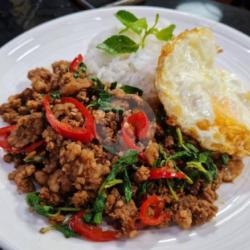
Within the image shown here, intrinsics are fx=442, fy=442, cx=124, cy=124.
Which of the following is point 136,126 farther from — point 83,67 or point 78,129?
point 83,67

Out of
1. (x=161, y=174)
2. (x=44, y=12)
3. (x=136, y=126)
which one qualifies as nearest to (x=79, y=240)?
(x=161, y=174)

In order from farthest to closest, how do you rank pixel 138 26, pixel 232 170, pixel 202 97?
pixel 138 26 < pixel 232 170 < pixel 202 97

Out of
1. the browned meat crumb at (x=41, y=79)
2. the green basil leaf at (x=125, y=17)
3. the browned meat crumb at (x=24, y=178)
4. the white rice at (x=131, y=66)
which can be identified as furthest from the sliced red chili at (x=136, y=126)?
the green basil leaf at (x=125, y=17)

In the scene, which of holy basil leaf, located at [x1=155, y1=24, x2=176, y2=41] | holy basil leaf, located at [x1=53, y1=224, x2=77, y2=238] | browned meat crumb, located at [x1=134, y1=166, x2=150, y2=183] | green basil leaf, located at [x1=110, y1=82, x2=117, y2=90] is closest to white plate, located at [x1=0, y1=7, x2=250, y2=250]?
holy basil leaf, located at [x1=53, y1=224, x2=77, y2=238]

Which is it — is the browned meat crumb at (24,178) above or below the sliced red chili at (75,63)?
below

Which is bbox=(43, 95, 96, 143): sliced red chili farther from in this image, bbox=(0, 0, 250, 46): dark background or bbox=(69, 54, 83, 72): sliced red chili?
bbox=(0, 0, 250, 46): dark background

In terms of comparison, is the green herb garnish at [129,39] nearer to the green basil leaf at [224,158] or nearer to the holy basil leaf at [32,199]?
the green basil leaf at [224,158]
